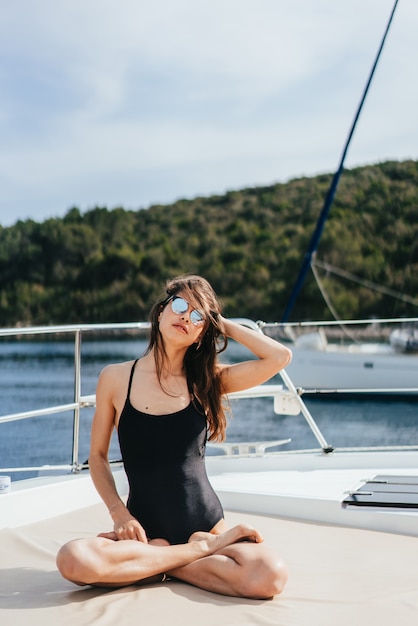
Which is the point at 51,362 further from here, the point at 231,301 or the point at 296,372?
the point at 296,372

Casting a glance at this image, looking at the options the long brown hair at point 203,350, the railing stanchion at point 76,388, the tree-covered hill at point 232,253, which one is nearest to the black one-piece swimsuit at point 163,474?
the long brown hair at point 203,350

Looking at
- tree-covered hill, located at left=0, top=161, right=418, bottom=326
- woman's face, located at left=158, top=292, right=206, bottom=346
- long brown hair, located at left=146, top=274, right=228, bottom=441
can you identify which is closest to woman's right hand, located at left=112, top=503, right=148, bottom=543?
long brown hair, located at left=146, top=274, right=228, bottom=441

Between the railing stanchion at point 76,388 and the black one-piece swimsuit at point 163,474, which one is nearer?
the black one-piece swimsuit at point 163,474

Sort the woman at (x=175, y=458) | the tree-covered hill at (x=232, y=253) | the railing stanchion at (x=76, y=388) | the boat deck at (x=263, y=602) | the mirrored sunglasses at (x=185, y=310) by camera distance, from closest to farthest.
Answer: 1. the boat deck at (x=263, y=602)
2. the woman at (x=175, y=458)
3. the mirrored sunglasses at (x=185, y=310)
4. the railing stanchion at (x=76, y=388)
5. the tree-covered hill at (x=232, y=253)

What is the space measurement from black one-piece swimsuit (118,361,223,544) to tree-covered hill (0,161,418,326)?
3041 centimetres

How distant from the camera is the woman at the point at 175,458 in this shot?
80.5 inches

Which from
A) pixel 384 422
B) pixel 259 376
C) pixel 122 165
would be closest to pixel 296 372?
pixel 384 422

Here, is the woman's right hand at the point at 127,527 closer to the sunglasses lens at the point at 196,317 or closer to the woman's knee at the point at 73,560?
the woman's knee at the point at 73,560

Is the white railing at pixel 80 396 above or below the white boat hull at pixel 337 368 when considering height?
above

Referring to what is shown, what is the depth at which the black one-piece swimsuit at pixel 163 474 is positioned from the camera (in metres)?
2.14

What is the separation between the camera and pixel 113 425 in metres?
2.23

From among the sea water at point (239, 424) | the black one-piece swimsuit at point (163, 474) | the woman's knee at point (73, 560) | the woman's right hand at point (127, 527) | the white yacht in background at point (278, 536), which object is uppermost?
the black one-piece swimsuit at point (163, 474)

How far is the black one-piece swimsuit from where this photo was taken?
214 centimetres

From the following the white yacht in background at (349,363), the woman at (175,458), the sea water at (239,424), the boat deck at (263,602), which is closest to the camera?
the boat deck at (263,602)
